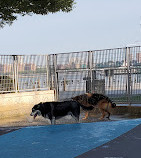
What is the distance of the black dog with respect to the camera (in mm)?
11127

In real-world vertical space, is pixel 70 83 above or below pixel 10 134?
above

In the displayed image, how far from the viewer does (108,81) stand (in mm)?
14727

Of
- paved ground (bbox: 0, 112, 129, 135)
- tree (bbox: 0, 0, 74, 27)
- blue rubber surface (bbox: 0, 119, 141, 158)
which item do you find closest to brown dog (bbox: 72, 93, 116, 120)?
paved ground (bbox: 0, 112, 129, 135)

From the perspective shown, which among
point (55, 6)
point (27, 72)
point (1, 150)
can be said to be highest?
point (55, 6)

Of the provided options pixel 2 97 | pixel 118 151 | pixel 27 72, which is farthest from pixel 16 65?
pixel 118 151

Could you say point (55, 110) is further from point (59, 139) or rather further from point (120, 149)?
point (120, 149)

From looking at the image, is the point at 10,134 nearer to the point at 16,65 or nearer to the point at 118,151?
the point at 118,151

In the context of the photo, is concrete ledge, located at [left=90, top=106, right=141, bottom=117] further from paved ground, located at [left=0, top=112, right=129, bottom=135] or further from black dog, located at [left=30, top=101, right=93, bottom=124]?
black dog, located at [left=30, top=101, right=93, bottom=124]

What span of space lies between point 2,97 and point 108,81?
4.57 m

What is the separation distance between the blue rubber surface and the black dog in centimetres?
38

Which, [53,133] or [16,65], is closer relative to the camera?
[53,133]

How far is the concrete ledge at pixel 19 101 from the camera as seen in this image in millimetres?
14445

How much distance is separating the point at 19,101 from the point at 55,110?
411 centimetres

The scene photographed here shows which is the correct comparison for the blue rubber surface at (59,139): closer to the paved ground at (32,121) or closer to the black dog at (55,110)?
the black dog at (55,110)
